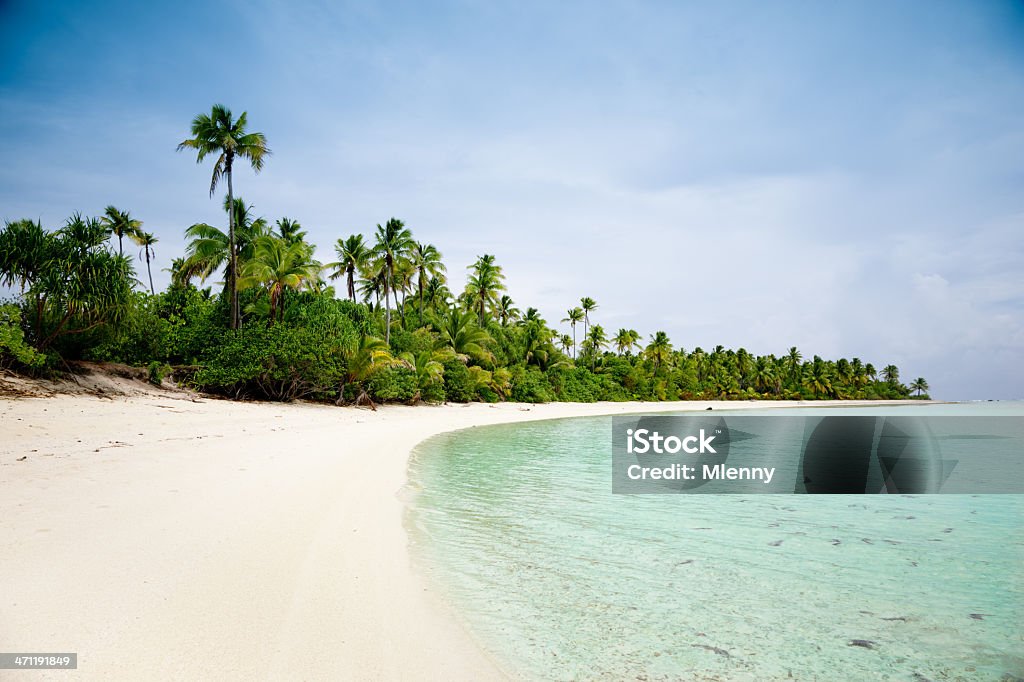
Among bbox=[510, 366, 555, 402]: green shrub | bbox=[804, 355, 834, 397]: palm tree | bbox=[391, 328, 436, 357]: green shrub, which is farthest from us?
bbox=[804, 355, 834, 397]: palm tree

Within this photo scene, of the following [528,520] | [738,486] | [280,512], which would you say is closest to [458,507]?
[528,520]

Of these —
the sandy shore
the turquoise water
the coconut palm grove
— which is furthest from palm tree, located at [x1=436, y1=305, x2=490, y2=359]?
the turquoise water

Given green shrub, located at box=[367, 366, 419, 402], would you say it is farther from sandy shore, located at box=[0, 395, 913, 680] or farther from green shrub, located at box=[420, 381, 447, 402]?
sandy shore, located at box=[0, 395, 913, 680]

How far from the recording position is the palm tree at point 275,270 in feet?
79.6

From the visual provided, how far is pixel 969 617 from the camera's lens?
4.59m

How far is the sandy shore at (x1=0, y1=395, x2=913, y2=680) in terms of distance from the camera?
3.10m

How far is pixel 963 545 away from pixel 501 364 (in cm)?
4022

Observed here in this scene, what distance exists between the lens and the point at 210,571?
14.2 feet

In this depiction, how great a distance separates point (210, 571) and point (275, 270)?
23.1 meters

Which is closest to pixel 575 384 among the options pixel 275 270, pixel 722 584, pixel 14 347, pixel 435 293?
pixel 435 293

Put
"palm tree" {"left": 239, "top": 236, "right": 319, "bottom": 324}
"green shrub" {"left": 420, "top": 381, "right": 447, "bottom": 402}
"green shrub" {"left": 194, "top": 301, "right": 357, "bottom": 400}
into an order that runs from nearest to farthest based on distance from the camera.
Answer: "green shrub" {"left": 194, "top": 301, "right": 357, "bottom": 400} → "palm tree" {"left": 239, "top": 236, "right": 319, "bottom": 324} → "green shrub" {"left": 420, "top": 381, "right": 447, "bottom": 402}

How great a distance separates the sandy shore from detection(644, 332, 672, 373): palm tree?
7170 centimetres

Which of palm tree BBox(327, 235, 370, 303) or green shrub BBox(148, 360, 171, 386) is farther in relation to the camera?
palm tree BBox(327, 235, 370, 303)

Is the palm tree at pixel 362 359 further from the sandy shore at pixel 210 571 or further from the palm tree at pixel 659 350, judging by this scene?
the palm tree at pixel 659 350
